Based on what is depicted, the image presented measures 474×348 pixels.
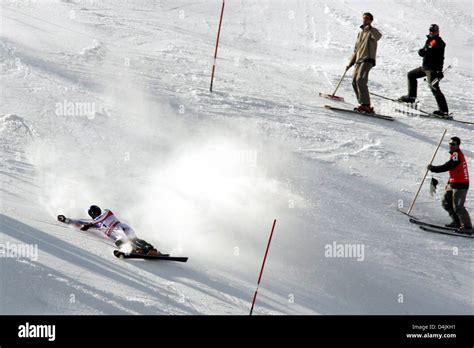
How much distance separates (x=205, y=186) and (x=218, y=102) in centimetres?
312

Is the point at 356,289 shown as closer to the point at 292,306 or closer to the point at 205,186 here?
the point at 292,306

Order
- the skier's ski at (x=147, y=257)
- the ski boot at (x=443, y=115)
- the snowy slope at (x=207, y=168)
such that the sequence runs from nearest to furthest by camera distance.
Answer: the snowy slope at (x=207, y=168) → the skier's ski at (x=147, y=257) → the ski boot at (x=443, y=115)

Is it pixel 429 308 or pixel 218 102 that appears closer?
pixel 429 308

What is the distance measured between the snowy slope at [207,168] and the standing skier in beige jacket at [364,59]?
1.77 ft

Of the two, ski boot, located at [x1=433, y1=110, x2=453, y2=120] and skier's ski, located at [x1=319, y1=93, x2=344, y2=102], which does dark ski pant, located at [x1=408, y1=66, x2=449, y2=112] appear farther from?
skier's ski, located at [x1=319, y1=93, x2=344, y2=102]

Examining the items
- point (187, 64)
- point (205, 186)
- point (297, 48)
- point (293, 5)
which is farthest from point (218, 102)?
point (293, 5)

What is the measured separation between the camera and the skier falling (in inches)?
Answer: 413

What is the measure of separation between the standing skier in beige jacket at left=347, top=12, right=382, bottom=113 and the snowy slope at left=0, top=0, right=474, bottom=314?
541 millimetres

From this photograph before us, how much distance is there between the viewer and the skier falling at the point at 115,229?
34.4ft

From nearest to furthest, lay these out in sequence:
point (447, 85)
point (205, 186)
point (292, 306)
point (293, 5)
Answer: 1. point (292, 306)
2. point (205, 186)
3. point (447, 85)
4. point (293, 5)

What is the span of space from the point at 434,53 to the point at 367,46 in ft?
4.77

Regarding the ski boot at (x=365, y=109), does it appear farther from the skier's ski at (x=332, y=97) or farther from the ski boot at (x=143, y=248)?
the ski boot at (x=143, y=248)

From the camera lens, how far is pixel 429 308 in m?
10.7

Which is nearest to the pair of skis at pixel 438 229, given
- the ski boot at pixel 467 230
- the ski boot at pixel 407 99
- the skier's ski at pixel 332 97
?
the ski boot at pixel 467 230
